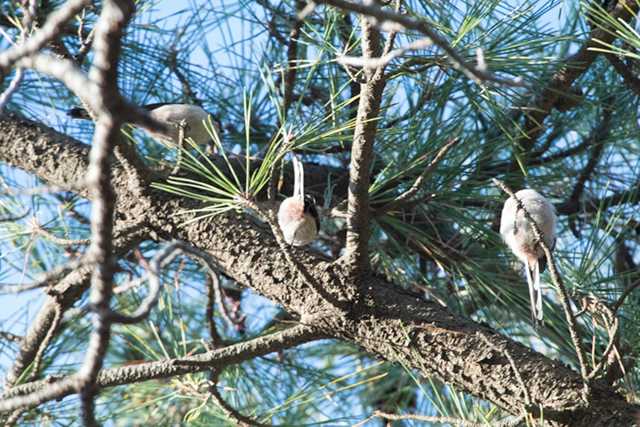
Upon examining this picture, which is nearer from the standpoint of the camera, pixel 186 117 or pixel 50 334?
pixel 50 334

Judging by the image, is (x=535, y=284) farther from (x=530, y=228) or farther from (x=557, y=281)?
(x=557, y=281)

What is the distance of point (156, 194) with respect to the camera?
3.76 feet

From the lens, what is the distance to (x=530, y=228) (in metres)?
1.10

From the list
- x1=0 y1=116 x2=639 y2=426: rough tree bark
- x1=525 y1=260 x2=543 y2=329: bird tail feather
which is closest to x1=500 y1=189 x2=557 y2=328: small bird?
x1=525 y1=260 x2=543 y2=329: bird tail feather

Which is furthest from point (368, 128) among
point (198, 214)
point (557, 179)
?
point (557, 179)

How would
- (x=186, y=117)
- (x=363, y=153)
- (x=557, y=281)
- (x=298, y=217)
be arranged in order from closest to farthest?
(x=557, y=281) → (x=363, y=153) → (x=298, y=217) → (x=186, y=117)

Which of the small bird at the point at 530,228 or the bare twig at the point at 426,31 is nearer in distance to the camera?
the bare twig at the point at 426,31

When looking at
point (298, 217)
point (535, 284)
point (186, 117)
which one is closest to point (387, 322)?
point (298, 217)

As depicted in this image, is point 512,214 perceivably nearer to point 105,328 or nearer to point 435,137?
point 435,137

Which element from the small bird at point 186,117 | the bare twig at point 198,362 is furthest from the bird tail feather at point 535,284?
the small bird at point 186,117

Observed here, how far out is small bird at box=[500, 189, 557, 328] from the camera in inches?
42.6

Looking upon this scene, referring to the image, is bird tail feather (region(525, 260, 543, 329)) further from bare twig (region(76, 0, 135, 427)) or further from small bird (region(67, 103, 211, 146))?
bare twig (region(76, 0, 135, 427))

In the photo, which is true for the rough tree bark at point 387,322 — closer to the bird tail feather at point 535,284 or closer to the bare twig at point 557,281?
the bare twig at point 557,281

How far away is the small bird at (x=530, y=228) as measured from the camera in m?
1.08
